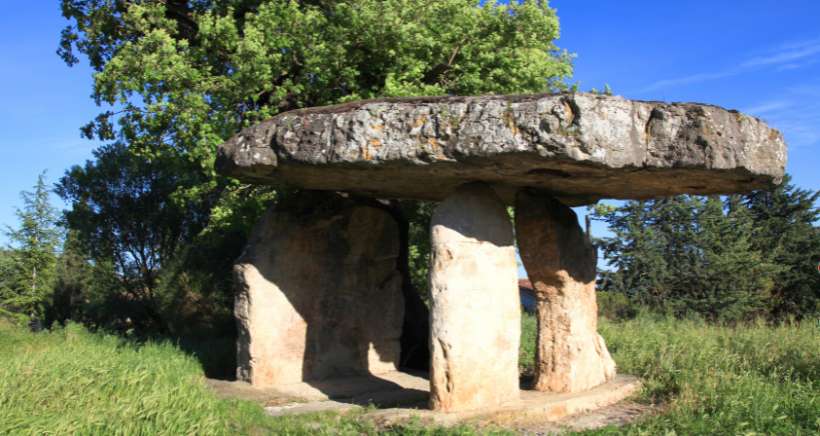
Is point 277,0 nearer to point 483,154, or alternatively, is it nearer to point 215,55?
point 215,55

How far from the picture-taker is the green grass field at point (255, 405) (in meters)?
5.34

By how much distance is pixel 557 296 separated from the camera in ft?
24.8

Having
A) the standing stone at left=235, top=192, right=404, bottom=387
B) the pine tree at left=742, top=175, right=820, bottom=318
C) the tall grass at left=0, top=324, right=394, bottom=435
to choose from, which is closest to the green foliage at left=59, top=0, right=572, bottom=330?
the standing stone at left=235, top=192, right=404, bottom=387

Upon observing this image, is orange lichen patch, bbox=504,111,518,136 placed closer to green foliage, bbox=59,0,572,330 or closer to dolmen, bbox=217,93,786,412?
dolmen, bbox=217,93,786,412

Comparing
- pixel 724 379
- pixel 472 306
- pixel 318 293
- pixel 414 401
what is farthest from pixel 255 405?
pixel 724 379

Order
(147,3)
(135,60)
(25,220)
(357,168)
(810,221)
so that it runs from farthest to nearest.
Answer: (810,221)
(25,220)
(147,3)
(135,60)
(357,168)

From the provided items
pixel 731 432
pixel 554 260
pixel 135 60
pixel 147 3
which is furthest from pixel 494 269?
pixel 147 3

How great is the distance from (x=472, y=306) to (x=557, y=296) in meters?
1.49

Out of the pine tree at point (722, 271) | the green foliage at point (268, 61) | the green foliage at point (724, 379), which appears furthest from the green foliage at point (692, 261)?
the green foliage at point (724, 379)

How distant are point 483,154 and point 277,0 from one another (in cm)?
752

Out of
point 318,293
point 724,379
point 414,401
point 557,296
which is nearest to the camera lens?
point 724,379

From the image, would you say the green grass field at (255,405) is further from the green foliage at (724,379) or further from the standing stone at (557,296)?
the standing stone at (557,296)

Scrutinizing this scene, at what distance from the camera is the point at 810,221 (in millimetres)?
22000

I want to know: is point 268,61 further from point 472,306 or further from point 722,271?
point 722,271
